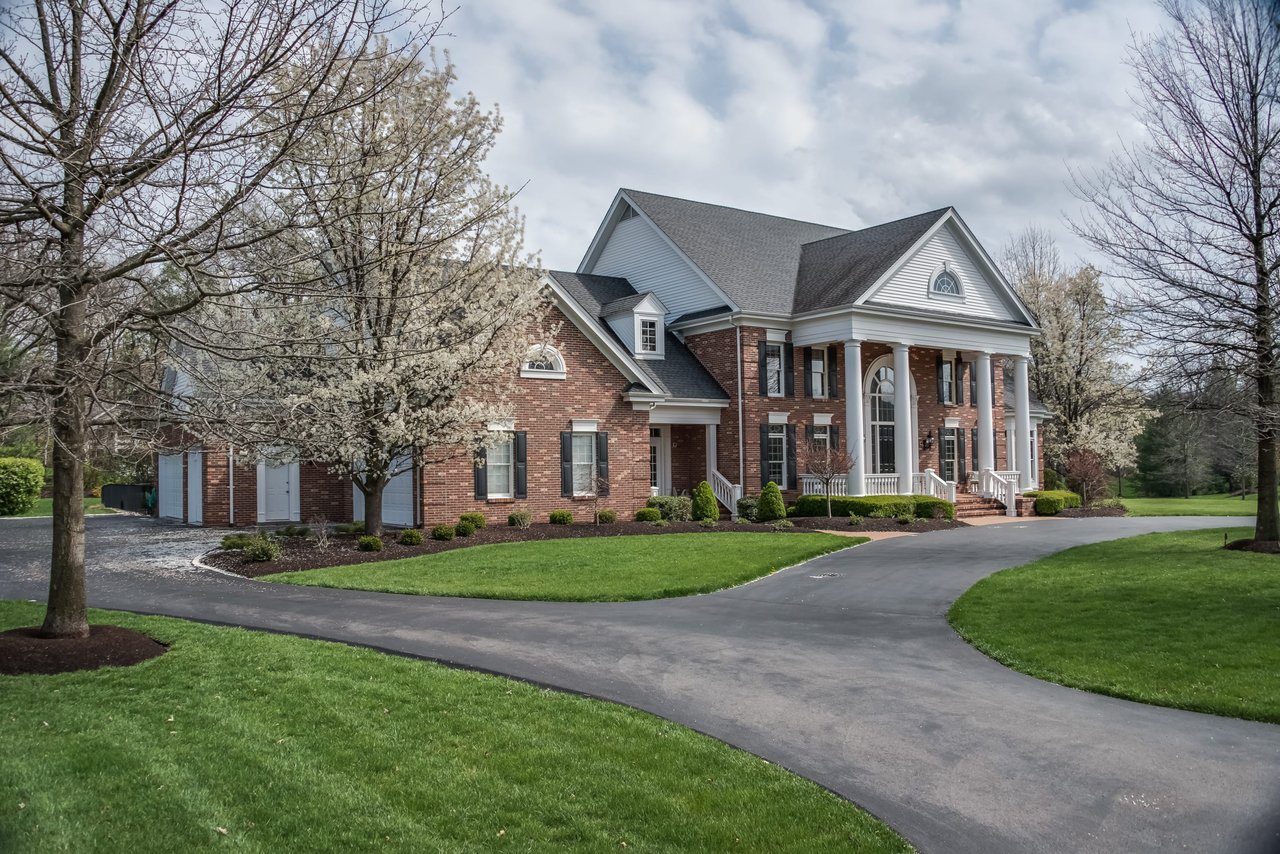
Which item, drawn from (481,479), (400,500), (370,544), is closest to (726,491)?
(481,479)

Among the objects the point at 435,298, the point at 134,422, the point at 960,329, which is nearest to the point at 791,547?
the point at 435,298

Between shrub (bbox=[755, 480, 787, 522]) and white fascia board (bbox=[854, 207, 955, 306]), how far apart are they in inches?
244

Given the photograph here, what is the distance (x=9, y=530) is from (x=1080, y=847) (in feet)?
90.2

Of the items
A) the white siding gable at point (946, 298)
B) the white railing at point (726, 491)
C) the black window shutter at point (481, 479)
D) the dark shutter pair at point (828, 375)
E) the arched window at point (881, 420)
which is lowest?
the white railing at point (726, 491)

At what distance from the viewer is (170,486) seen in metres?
30.4

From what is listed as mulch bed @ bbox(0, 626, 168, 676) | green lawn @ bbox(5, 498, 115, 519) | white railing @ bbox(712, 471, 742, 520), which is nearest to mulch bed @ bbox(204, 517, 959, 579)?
white railing @ bbox(712, 471, 742, 520)

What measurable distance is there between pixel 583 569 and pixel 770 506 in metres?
10.8

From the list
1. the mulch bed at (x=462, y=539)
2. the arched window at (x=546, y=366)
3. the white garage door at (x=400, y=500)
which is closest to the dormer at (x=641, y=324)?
the arched window at (x=546, y=366)

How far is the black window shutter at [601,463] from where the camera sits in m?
24.5

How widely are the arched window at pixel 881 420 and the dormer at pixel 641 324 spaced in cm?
761

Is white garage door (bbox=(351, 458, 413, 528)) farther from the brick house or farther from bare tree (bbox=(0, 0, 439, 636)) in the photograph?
bare tree (bbox=(0, 0, 439, 636))

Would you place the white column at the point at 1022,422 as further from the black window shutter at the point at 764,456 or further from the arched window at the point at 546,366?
the arched window at the point at 546,366

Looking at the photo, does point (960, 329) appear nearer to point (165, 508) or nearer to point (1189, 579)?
point (1189, 579)

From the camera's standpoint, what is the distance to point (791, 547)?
19062 millimetres
